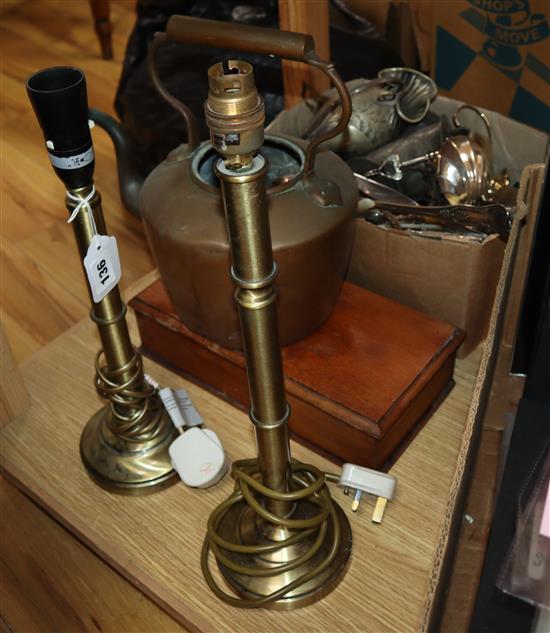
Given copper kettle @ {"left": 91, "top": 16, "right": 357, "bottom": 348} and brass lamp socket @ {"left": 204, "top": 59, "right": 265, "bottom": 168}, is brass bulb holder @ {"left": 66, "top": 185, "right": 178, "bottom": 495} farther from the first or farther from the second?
brass lamp socket @ {"left": 204, "top": 59, "right": 265, "bottom": 168}

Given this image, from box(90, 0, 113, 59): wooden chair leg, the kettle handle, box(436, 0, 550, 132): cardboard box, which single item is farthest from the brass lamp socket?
box(90, 0, 113, 59): wooden chair leg

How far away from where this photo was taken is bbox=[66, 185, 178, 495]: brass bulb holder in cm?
72

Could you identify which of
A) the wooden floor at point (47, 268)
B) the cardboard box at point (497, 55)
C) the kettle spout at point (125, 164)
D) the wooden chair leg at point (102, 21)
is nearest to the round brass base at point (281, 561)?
the wooden floor at point (47, 268)

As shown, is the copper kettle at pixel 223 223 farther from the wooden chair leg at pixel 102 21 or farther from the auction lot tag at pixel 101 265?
the wooden chair leg at pixel 102 21

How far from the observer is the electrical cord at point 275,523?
2.08 feet

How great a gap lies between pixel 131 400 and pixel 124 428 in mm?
34

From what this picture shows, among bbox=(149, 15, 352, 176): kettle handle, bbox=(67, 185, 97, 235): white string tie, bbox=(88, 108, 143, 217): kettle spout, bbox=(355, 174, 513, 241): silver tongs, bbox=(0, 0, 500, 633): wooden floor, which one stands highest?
bbox=(149, 15, 352, 176): kettle handle

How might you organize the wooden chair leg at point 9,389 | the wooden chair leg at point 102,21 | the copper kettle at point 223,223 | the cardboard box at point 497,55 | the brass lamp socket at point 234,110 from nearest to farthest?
the brass lamp socket at point 234,110
the copper kettle at point 223,223
the wooden chair leg at point 9,389
the cardboard box at point 497,55
the wooden chair leg at point 102,21

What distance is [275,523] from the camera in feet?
2.09

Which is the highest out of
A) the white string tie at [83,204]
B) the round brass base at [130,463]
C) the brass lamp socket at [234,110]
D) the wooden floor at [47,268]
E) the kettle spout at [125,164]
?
the brass lamp socket at [234,110]

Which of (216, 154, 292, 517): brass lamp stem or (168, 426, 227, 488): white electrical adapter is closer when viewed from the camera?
(216, 154, 292, 517): brass lamp stem

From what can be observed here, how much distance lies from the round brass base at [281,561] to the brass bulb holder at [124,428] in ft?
0.36

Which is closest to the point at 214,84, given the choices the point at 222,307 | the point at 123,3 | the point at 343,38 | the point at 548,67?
the point at 222,307

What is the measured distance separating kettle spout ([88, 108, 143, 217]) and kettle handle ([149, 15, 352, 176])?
0.09 m
